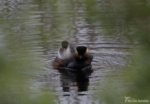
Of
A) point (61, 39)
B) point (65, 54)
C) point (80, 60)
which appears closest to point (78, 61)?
point (80, 60)

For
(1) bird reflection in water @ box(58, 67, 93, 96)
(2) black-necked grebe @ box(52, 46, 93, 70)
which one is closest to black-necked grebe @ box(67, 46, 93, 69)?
(2) black-necked grebe @ box(52, 46, 93, 70)

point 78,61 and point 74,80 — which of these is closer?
point 74,80

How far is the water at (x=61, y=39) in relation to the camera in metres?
3.86

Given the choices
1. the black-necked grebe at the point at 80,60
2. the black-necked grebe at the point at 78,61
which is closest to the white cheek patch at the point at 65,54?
the black-necked grebe at the point at 78,61

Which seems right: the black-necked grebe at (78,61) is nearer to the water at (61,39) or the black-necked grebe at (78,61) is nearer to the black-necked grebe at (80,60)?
the black-necked grebe at (80,60)

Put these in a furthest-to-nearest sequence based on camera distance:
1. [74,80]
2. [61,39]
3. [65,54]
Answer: [65,54] → [74,80] → [61,39]

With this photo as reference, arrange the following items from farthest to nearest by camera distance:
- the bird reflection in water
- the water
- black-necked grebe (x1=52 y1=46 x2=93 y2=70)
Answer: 1. black-necked grebe (x1=52 y1=46 x2=93 y2=70)
2. the bird reflection in water
3. the water

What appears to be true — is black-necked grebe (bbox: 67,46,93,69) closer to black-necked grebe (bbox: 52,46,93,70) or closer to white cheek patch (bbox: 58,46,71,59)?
black-necked grebe (bbox: 52,46,93,70)

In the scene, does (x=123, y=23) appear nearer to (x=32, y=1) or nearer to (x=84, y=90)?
(x=32, y=1)

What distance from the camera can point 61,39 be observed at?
18.7 feet

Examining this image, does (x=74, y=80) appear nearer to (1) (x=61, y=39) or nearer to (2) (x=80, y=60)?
(2) (x=80, y=60)

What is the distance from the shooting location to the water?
12.7ft

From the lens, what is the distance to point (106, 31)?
365cm

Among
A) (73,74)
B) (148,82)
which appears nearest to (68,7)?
(148,82)
